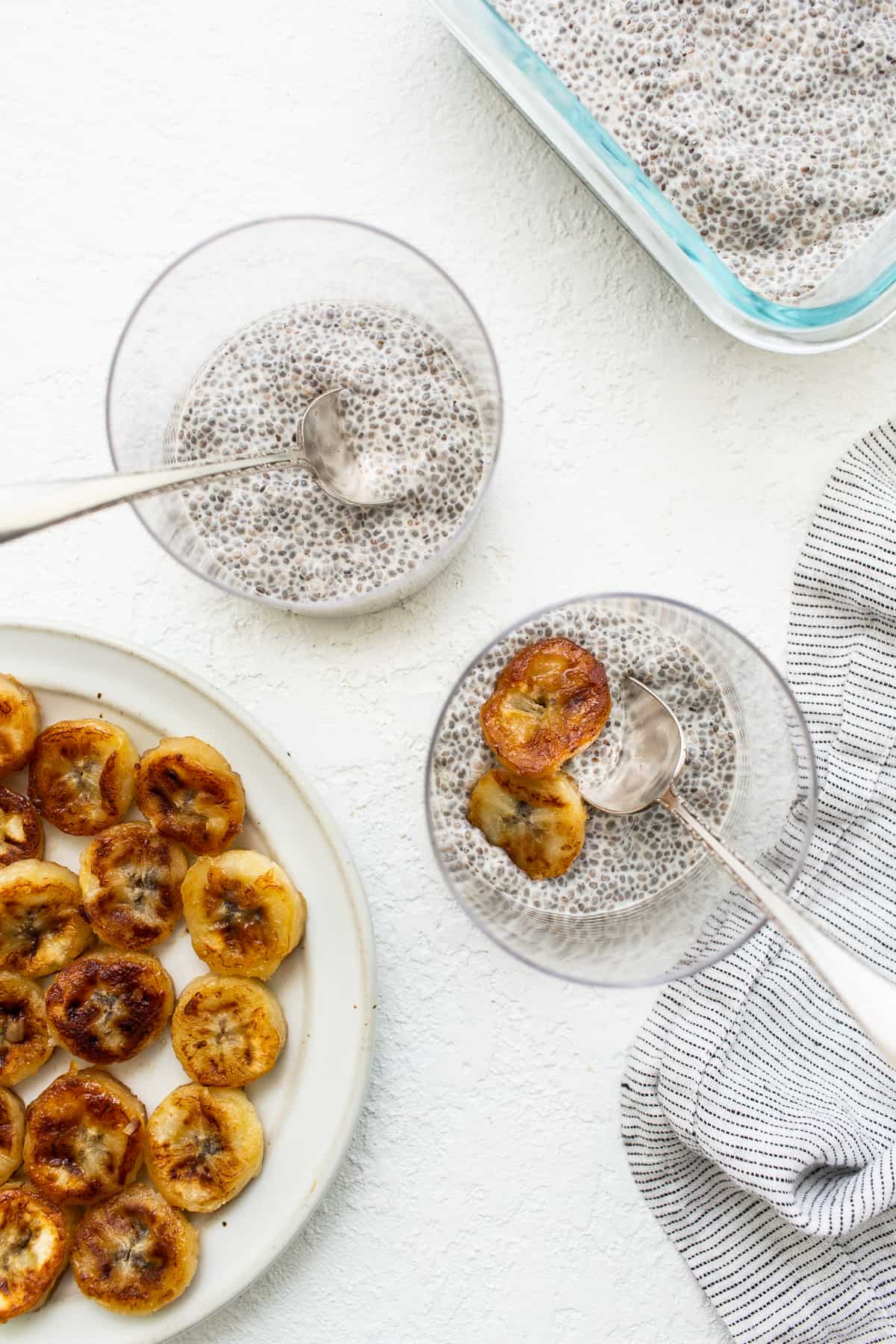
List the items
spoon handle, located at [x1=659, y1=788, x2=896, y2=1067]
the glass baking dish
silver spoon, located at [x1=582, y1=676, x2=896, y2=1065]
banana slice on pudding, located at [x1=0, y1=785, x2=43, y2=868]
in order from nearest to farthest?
1. spoon handle, located at [x1=659, y1=788, x2=896, y2=1067]
2. silver spoon, located at [x1=582, y1=676, x2=896, y2=1065]
3. the glass baking dish
4. banana slice on pudding, located at [x1=0, y1=785, x2=43, y2=868]

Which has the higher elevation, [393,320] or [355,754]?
[393,320]

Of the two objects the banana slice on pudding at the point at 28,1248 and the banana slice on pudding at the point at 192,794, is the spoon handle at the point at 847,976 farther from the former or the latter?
the banana slice on pudding at the point at 28,1248

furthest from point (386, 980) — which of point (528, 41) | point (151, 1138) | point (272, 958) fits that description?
point (528, 41)

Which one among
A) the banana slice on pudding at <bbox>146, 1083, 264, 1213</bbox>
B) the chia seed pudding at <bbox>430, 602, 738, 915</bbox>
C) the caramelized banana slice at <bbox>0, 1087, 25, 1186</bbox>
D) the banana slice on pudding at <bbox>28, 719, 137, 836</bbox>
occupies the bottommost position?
the caramelized banana slice at <bbox>0, 1087, 25, 1186</bbox>

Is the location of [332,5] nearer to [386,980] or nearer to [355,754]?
[355,754]

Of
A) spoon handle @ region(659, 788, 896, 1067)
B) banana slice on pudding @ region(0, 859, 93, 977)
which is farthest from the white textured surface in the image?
spoon handle @ region(659, 788, 896, 1067)

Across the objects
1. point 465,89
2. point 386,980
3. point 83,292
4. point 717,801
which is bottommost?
point 386,980

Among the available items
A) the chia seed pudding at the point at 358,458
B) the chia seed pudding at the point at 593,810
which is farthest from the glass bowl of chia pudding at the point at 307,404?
the chia seed pudding at the point at 593,810

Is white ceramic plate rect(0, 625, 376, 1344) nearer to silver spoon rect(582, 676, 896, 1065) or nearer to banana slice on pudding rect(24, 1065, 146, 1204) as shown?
banana slice on pudding rect(24, 1065, 146, 1204)
